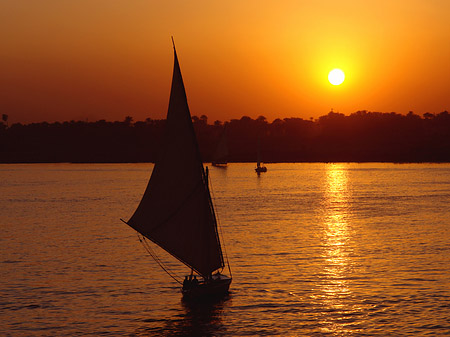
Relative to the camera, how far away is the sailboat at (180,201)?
3744 cm

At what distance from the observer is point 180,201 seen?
38.2 meters

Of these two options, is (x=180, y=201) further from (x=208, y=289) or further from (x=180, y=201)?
(x=208, y=289)

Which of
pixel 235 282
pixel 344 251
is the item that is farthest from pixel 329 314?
pixel 344 251

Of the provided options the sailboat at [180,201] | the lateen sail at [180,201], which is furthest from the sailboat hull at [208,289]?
the lateen sail at [180,201]

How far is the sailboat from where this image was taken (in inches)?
1474

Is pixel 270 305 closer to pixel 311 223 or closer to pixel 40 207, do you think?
pixel 311 223

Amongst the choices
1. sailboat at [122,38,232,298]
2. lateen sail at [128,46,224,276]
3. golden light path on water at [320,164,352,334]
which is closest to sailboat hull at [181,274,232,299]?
sailboat at [122,38,232,298]

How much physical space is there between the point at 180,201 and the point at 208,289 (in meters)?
5.46

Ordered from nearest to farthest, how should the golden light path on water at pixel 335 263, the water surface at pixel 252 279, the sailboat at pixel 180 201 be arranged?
the water surface at pixel 252 279 < the sailboat at pixel 180 201 < the golden light path on water at pixel 335 263

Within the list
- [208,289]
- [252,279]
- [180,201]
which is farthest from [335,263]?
[180,201]

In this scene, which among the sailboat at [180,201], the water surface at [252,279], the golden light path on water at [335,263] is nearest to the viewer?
the water surface at [252,279]

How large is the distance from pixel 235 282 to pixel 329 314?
30.6 ft

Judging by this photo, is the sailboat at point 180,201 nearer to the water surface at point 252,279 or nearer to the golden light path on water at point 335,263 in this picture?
the water surface at point 252,279

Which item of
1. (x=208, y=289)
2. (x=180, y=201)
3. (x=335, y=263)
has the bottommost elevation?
(x=335, y=263)
